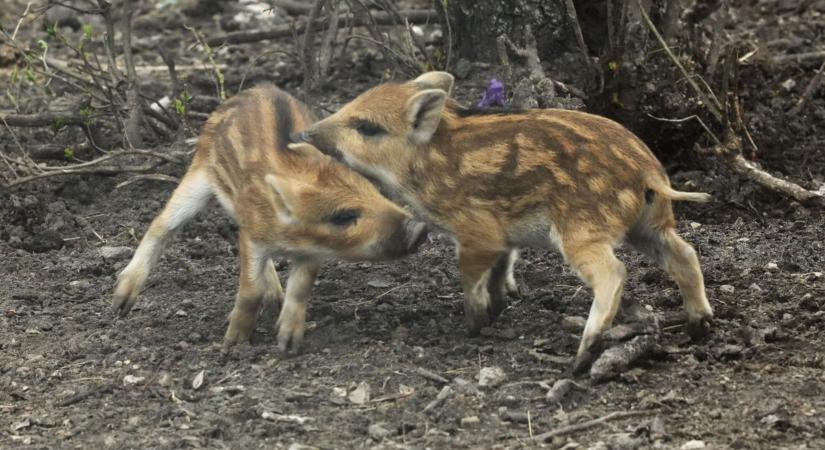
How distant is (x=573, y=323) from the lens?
615cm

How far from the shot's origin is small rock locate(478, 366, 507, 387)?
559 cm

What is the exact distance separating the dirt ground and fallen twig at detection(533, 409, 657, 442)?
0.03 m

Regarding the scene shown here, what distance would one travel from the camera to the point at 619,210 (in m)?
5.71

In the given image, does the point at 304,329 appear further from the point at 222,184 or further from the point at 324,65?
the point at 324,65

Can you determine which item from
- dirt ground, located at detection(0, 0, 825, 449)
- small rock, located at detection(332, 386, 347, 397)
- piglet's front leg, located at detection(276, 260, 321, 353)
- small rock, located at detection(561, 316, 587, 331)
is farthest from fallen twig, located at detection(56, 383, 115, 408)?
small rock, located at detection(561, 316, 587, 331)

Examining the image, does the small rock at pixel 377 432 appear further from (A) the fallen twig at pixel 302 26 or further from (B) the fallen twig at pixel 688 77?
(A) the fallen twig at pixel 302 26

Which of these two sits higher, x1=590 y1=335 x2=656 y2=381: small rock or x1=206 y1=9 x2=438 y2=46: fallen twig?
x1=206 y1=9 x2=438 y2=46: fallen twig

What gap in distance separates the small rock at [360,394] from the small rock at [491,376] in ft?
1.50

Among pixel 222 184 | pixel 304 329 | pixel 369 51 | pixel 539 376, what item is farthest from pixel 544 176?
pixel 369 51

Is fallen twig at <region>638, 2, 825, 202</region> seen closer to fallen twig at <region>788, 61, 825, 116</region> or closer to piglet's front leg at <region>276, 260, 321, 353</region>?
fallen twig at <region>788, 61, 825, 116</region>

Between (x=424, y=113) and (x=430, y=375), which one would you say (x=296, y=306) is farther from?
(x=424, y=113)

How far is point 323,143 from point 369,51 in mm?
3938

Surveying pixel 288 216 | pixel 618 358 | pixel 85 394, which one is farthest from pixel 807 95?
pixel 85 394

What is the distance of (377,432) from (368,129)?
1726 mm
